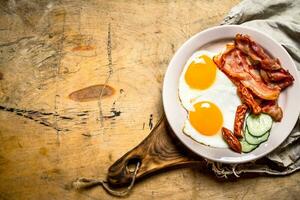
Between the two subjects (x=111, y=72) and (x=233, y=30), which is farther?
(x=111, y=72)

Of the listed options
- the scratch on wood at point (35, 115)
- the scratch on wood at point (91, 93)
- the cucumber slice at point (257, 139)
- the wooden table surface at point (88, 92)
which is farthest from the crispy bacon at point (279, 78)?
the scratch on wood at point (35, 115)

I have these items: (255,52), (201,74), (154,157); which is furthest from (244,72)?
(154,157)

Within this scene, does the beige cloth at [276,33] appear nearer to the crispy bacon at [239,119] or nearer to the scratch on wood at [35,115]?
the crispy bacon at [239,119]

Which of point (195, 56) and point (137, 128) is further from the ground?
point (195, 56)

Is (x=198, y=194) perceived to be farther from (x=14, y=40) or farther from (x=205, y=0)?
(x=14, y=40)

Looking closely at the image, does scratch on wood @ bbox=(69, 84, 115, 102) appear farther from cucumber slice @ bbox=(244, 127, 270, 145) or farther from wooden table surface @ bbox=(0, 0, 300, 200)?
cucumber slice @ bbox=(244, 127, 270, 145)

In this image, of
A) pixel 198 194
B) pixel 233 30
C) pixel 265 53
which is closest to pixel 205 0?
pixel 233 30
